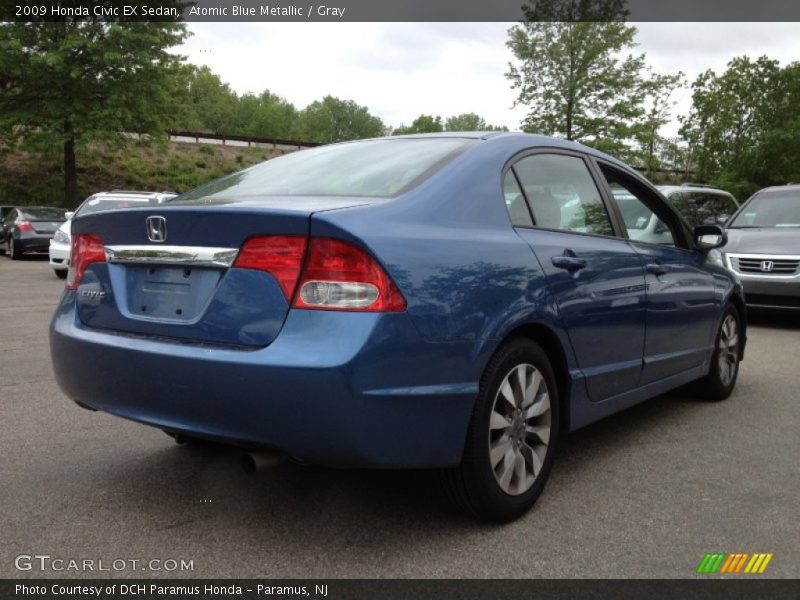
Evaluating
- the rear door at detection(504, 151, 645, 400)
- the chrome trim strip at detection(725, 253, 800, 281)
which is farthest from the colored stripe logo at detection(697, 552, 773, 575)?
the chrome trim strip at detection(725, 253, 800, 281)

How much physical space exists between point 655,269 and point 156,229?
2606 mm

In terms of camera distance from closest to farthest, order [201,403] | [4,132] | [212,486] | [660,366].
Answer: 1. [201,403]
2. [212,486]
3. [660,366]
4. [4,132]

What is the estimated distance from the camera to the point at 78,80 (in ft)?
90.2

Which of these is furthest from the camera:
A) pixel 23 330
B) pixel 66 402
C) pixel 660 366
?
pixel 23 330

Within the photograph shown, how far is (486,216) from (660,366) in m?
1.74

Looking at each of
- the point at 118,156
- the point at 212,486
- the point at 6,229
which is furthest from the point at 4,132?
the point at 212,486

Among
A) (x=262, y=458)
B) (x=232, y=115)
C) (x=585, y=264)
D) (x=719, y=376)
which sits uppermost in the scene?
(x=232, y=115)

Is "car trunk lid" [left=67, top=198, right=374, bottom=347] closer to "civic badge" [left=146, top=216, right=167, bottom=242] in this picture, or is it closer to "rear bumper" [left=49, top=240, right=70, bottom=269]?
"civic badge" [left=146, top=216, right=167, bottom=242]

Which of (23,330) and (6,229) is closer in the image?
(23,330)

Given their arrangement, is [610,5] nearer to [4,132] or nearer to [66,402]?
[4,132]

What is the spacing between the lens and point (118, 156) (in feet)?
127

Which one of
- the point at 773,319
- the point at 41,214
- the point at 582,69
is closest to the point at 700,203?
the point at 773,319

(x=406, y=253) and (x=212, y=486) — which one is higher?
(x=406, y=253)

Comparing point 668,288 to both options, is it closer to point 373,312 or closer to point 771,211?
point 373,312
